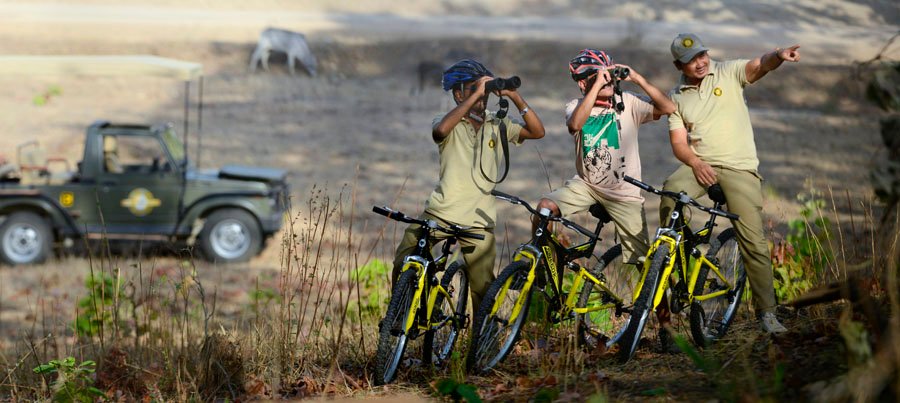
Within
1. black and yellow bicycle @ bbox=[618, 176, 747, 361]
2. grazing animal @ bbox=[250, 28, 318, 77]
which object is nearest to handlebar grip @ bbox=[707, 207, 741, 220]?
black and yellow bicycle @ bbox=[618, 176, 747, 361]

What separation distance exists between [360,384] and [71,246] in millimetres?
9059

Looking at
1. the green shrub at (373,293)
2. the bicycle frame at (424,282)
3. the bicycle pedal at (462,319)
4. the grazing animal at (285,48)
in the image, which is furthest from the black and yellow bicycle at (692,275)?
the grazing animal at (285,48)

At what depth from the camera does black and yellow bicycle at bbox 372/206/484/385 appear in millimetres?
5668

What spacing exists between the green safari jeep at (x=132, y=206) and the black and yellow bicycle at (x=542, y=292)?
26.0 feet

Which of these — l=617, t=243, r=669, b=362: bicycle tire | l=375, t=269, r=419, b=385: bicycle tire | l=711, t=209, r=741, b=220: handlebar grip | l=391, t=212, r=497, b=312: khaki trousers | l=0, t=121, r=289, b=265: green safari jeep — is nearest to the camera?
l=375, t=269, r=419, b=385: bicycle tire

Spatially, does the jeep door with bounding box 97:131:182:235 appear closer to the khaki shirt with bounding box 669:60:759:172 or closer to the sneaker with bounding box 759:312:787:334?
the khaki shirt with bounding box 669:60:759:172

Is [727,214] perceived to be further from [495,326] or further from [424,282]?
[424,282]

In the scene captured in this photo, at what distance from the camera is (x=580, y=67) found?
593 cm

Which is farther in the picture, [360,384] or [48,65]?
[48,65]

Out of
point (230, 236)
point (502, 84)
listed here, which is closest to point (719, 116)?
point (502, 84)

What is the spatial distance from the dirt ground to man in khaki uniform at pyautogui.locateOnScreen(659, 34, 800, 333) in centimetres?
767

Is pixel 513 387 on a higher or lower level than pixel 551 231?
lower

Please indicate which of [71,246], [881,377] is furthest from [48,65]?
[881,377]

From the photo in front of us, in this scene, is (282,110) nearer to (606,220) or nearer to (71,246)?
(71,246)
